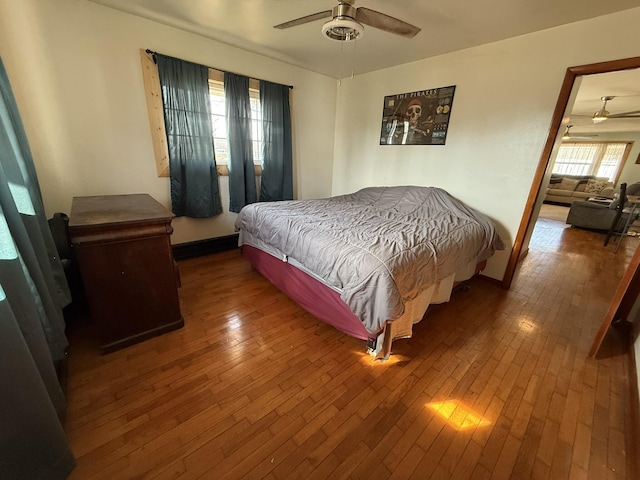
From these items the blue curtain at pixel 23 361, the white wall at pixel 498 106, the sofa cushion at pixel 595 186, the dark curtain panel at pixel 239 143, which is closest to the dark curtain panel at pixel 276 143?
the dark curtain panel at pixel 239 143

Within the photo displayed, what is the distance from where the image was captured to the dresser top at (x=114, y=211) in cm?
151

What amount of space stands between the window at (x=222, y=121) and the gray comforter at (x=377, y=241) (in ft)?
3.43

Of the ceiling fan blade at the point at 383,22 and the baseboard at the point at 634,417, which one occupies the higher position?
the ceiling fan blade at the point at 383,22

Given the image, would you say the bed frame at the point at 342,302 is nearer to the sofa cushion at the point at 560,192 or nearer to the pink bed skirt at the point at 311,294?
the pink bed skirt at the point at 311,294

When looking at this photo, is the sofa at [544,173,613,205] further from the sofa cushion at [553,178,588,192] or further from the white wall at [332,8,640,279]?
the white wall at [332,8,640,279]

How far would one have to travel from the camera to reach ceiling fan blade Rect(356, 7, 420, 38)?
5.22ft

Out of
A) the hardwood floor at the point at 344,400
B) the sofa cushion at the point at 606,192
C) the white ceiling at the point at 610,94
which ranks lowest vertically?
the hardwood floor at the point at 344,400

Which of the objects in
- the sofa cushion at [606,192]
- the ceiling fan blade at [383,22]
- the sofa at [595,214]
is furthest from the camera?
the sofa cushion at [606,192]

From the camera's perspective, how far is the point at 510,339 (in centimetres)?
197

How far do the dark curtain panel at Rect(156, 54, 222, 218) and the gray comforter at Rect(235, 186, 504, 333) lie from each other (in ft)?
2.36

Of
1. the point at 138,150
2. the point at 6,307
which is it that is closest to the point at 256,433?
the point at 6,307

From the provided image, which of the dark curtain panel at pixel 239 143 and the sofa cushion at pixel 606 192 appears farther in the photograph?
the sofa cushion at pixel 606 192

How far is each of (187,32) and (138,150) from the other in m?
1.32

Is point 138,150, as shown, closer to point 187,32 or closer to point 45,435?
point 187,32
